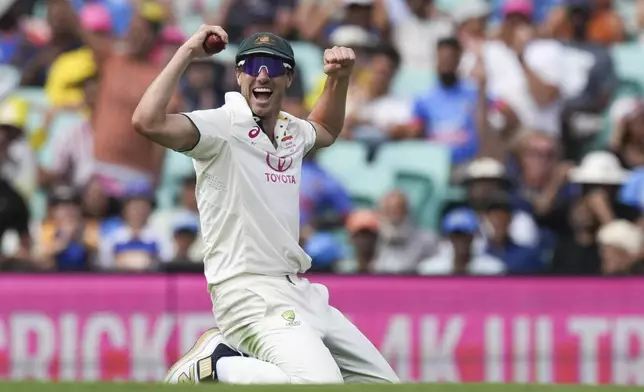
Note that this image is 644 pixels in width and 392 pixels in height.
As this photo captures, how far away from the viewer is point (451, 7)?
12.4 m

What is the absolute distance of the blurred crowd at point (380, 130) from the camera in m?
10.4

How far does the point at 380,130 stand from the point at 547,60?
5.42 ft

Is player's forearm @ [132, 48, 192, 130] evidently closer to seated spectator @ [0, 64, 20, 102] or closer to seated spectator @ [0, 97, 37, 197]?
seated spectator @ [0, 97, 37, 197]

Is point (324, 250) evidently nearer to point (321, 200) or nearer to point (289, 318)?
point (321, 200)

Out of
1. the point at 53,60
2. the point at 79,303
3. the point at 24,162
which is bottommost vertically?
the point at 79,303

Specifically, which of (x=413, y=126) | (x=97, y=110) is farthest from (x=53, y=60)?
(x=413, y=126)

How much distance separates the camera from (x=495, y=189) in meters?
10.9

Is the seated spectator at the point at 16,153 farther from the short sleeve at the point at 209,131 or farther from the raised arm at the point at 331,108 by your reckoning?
the short sleeve at the point at 209,131

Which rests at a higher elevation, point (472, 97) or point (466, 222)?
point (472, 97)

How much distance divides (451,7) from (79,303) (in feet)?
15.9

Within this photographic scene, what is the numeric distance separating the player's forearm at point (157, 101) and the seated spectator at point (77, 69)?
227 inches

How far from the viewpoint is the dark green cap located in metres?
6.48

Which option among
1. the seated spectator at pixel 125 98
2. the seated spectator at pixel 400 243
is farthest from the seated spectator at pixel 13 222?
the seated spectator at pixel 400 243

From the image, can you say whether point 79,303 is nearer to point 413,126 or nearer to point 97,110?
point 97,110
